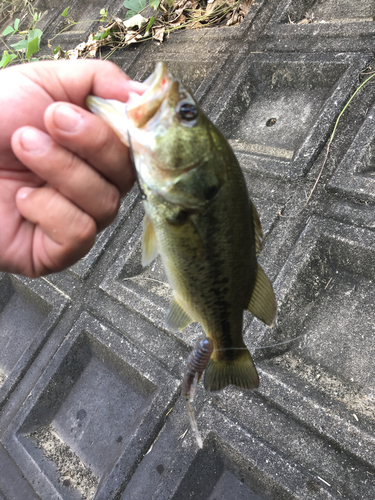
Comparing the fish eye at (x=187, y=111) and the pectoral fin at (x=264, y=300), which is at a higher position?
the fish eye at (x=187, y=111)

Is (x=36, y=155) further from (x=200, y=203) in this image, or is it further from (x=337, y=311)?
(x=337, y=311)

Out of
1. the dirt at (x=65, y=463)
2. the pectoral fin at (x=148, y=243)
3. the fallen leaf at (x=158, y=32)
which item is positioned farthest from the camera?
the fallen leaf at (x=158, y=32)

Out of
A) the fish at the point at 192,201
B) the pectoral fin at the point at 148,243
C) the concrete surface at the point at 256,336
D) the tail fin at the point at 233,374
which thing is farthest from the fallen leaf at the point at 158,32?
the tail fin at the point at 233,374

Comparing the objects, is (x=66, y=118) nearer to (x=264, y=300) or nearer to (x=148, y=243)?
(x=148, y=243)

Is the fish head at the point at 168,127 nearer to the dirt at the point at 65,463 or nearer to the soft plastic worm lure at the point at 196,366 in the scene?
the soft plastic worm lure at the point at 196,366

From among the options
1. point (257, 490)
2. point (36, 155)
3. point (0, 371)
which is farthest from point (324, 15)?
point (0, 371)

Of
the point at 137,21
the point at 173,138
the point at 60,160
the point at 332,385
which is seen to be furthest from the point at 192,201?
the point at 137,21

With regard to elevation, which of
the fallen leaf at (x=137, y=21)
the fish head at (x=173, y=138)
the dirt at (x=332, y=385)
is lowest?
the dirt at (x=332, y=385)
